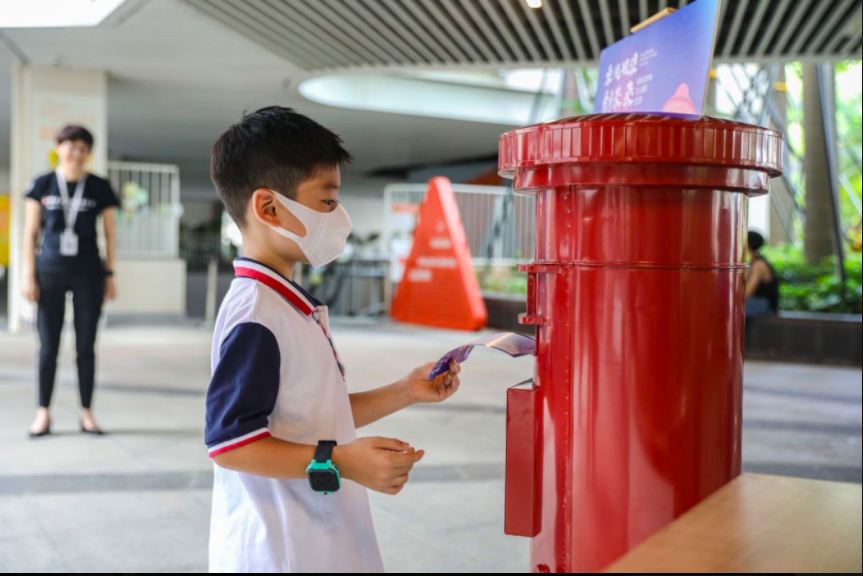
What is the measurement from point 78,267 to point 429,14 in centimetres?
474

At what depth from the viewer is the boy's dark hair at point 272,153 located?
130 cm

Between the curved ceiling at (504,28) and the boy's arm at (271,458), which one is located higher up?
the curved ceiling at (504,28)

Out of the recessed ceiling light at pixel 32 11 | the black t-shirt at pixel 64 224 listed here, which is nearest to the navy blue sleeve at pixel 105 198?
the black t-shirt at pixel 64 224

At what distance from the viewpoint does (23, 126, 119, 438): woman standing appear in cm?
401

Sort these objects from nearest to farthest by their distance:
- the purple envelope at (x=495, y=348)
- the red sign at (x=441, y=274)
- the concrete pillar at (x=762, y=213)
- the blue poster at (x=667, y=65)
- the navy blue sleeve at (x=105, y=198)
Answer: the purple envelope at (x=495, y=348), the blue poster at (x=667, y=65), the navy blue sleeve at (x=105, y=198), the red sign at (x=441, y=274), the concrete pillar at (x=762, y=213)

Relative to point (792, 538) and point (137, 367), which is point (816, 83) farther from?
point (792, 538)

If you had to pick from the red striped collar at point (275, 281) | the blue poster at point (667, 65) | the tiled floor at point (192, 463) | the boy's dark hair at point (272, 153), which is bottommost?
the tiled floor at point (192, 463)

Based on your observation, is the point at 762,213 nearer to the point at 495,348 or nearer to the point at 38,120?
the point at 38,120

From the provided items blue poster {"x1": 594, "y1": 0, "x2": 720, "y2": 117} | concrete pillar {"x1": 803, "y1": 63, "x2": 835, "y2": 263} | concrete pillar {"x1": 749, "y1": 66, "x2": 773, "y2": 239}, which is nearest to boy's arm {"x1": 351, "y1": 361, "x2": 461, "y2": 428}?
blue poster {"x1": 594, "y1": 0, "x2": 720, "y2": 117}

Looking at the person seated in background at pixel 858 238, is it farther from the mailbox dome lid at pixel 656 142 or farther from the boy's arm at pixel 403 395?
the boy's arm at pixel 403 395

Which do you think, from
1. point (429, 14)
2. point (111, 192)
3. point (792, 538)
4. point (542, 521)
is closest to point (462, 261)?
point (429, 14)

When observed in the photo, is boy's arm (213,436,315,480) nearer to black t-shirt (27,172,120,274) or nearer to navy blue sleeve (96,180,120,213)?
black t-shirt (27,172,120,274)

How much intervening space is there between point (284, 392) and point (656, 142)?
661 mm

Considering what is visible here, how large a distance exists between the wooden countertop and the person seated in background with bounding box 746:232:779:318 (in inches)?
288
